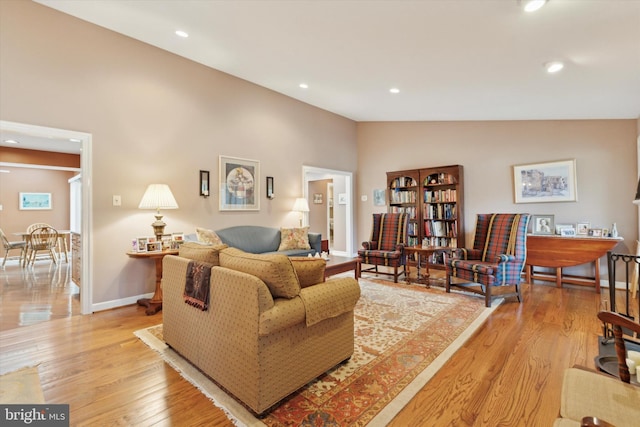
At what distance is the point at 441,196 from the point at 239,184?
3648 millimetres

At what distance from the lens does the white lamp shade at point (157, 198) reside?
3510mm

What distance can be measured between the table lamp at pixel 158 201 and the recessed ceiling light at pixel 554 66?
4.31 m

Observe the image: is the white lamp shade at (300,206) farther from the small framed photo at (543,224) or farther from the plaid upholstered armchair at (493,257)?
the small framed photo at (543,224)

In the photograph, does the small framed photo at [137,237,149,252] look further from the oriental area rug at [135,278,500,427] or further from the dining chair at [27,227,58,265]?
the dining chair at [27,227,58,265]

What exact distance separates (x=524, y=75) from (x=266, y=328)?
3660 millimetres

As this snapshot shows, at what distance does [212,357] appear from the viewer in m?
1.87

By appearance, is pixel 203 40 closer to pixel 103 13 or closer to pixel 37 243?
pixel 103 13

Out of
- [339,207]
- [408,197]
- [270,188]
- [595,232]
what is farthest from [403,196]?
[595,232]

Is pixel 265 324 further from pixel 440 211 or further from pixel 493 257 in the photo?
pixel 440 211

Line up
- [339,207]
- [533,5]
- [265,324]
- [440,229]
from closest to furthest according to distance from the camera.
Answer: [265,324] < [533,5] < [440,229] < [339,207]

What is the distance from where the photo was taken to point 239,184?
15.5 feet

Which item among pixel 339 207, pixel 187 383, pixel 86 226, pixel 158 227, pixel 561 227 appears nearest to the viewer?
pixel 187 383

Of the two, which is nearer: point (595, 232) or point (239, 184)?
point (595, 232)

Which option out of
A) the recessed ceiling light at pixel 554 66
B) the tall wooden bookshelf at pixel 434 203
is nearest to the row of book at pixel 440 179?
the tall wooden bookshelf at pixel 434 203
